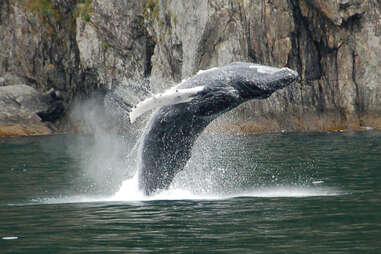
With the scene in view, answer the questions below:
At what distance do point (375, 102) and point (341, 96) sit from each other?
111 inches

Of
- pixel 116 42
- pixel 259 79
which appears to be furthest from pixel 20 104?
pixel 259 79

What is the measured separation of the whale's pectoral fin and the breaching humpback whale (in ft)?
0.07

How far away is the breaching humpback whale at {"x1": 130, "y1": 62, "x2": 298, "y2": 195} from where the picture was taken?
1617cm

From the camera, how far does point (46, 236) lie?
12.4 m

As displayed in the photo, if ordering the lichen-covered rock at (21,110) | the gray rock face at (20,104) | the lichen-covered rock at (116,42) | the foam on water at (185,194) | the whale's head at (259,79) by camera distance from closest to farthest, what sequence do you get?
the whale's head at (259,79)
the foam on water at (185,194)
the lichen-covered rock at (21,110)
the gray rock face at (20,104)
the lichen-covered rock at (116,42)

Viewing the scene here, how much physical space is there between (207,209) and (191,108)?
2680mm

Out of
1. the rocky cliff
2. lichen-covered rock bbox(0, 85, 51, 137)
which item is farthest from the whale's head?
lichen-covered rock bbox(0, 85, 51, 137)

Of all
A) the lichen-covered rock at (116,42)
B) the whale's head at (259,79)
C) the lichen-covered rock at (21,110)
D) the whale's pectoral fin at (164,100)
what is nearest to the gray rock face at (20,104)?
the lichen-covered rock at (21,110)

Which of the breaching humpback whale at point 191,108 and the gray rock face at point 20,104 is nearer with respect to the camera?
the breaching humpback whale at point 191,108

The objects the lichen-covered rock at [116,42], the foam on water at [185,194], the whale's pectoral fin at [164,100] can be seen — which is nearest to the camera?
the whale's pectoral fin at [164,100]

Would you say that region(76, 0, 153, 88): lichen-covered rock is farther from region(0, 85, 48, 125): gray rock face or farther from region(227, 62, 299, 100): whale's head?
region(227, 62, 299, 100): whale's head

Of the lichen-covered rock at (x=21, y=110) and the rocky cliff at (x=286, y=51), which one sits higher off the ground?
the rocky cliff at (x=286, y=51)

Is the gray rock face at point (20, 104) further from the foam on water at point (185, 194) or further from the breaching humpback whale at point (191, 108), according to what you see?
the breaching humpback whale at point (191, 108)

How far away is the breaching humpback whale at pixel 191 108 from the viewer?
16.2 m
